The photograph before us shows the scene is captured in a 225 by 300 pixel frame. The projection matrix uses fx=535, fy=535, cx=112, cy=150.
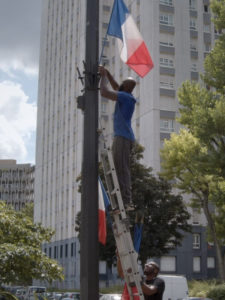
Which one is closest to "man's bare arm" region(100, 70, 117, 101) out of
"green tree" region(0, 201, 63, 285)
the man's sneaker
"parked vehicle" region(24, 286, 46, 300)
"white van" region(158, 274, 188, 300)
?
the man's sneaker

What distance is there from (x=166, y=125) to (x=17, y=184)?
104526 millimetres

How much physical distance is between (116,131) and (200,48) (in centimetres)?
5529

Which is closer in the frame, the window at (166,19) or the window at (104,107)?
the window at (166,19)

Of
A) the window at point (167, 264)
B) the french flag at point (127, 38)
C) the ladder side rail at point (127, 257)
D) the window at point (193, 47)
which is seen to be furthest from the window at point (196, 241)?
the ladder side rail at point (127, 257)

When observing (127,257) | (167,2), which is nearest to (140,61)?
(127,257)

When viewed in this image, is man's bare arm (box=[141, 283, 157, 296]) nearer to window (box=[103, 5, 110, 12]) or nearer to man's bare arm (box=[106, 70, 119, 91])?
man's bare arm (box=[106, 70, 119, 91])

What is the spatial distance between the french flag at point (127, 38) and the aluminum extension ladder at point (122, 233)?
4.48 feet

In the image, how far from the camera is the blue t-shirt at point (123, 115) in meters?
6.43

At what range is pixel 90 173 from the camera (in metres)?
5.91

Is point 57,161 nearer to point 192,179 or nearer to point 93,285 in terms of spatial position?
point 192,179

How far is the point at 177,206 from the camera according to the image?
124ft

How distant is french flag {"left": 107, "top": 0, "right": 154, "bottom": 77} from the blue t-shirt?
733mm

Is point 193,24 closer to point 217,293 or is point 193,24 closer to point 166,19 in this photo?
point 166,19

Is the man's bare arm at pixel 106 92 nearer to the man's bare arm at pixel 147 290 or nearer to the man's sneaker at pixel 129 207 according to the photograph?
the man's sneaker at pixel 129 207
